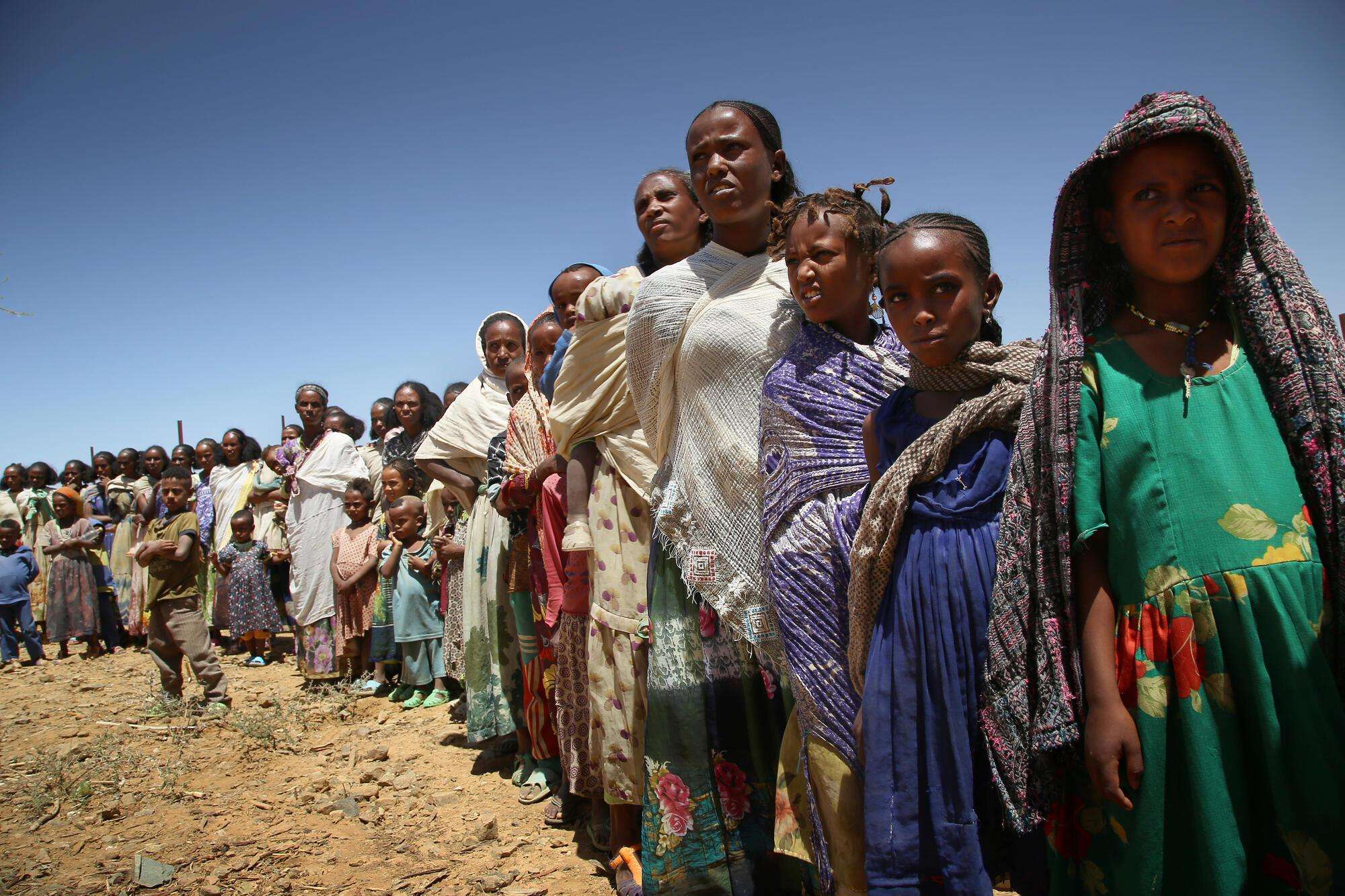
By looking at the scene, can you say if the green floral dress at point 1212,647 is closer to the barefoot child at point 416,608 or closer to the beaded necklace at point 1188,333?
the beaded necklace at point 1188,333

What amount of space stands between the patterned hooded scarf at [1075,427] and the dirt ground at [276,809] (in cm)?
223

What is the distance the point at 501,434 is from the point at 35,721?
5.84 meters

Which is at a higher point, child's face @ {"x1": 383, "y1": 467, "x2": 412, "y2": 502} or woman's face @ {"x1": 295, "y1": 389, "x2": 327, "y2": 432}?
woman's face @ {"x1": 295, "y1": 389, "x2": 327, "y2": 432}

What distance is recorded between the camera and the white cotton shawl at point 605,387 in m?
3.14

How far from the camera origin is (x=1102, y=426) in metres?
1.60

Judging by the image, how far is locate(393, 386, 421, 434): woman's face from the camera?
7.05 meters

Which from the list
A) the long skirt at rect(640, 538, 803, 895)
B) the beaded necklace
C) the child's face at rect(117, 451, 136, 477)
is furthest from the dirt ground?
the child's face at rect(117, 451, 136, 477)

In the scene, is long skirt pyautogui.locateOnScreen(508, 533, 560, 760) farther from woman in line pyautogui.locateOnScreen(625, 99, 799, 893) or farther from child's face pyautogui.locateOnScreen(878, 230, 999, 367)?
child's face pyautogui.locateOnScreen(878, 230, 999, 367)

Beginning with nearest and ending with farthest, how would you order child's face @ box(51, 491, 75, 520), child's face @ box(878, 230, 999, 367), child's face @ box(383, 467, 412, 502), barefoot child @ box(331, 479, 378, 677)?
child's face @ box(878, 230, 999, 367) → child's face @ box(383, 467, 412, 502) → barefoot child @ box(331, 479, 378, 677) → child's face @ box(51, 491, 75, 520)

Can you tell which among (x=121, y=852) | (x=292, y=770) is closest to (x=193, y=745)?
(x=292, y=770)

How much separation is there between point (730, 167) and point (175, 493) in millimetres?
6305

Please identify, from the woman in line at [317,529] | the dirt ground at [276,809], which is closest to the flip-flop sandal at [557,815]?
the dirt ground at [276,809]

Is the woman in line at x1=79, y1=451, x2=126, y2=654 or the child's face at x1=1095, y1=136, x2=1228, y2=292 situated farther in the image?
the woman in line at x1=79, y1=451, x2=126, y2=654

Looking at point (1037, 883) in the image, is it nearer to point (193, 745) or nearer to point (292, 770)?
point (292, 770)
